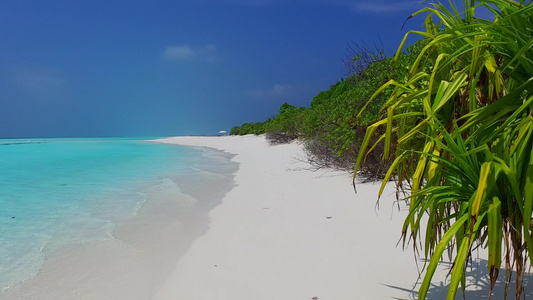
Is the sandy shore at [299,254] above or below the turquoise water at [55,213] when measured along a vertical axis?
above

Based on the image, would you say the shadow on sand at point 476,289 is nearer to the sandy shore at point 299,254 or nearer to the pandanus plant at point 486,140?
the sandy shore at point 299,254

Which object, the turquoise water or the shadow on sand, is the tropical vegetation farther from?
the turquoise water

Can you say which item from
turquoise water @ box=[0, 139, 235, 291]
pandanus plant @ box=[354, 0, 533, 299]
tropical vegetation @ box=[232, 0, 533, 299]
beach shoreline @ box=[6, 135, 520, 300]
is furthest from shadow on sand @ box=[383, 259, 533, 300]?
turquoise water @ box=[0, 139, 235, 291]

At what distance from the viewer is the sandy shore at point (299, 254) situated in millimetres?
3164

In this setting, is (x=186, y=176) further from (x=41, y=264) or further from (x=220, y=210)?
(x=41, y=264)

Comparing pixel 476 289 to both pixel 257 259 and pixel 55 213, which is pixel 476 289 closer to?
pixel 257 259

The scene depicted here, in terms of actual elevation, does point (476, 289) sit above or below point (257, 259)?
above

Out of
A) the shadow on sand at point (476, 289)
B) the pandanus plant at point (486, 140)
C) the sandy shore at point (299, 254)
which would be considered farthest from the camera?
the sandy shore at point (299, 254)

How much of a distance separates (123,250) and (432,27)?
3.84m

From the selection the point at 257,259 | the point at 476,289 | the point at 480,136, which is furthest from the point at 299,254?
the point at 480,136

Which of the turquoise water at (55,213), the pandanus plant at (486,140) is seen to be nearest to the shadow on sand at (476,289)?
the pandanus plant at (486,140)

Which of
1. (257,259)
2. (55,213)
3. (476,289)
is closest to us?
(476,289)

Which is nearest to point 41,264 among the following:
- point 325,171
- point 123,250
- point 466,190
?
point 123,250

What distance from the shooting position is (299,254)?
3.99 meters
